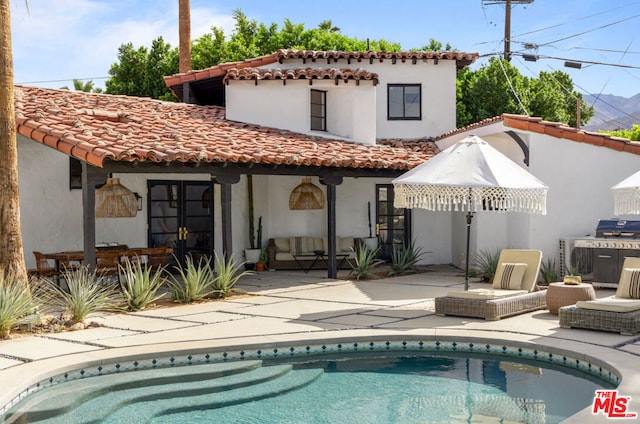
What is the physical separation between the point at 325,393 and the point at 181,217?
11362 mm

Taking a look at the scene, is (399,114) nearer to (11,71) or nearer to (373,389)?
(11,71)

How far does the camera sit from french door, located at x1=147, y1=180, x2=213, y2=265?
1895cm

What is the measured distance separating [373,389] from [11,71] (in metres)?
7.93

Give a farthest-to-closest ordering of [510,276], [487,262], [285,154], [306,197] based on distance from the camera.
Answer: [306,197] < [487,262] < [285,154] < [510,276]

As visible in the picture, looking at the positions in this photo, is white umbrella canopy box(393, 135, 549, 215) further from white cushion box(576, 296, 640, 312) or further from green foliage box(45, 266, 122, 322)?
green foliage box(45, 266, 122, 322)

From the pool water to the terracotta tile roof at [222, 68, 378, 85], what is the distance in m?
11.9

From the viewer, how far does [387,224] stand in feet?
71.8

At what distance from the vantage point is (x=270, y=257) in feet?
67.1

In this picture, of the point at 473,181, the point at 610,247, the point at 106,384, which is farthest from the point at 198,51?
the point at 106,384

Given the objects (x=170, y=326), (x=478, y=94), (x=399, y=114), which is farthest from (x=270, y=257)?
(x=478, y=94)

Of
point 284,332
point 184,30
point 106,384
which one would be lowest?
point 106,384

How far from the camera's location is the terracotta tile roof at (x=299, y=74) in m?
20.6

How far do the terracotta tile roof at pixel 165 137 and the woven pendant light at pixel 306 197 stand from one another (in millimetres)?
1285

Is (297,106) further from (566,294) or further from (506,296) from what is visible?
(566,294)
